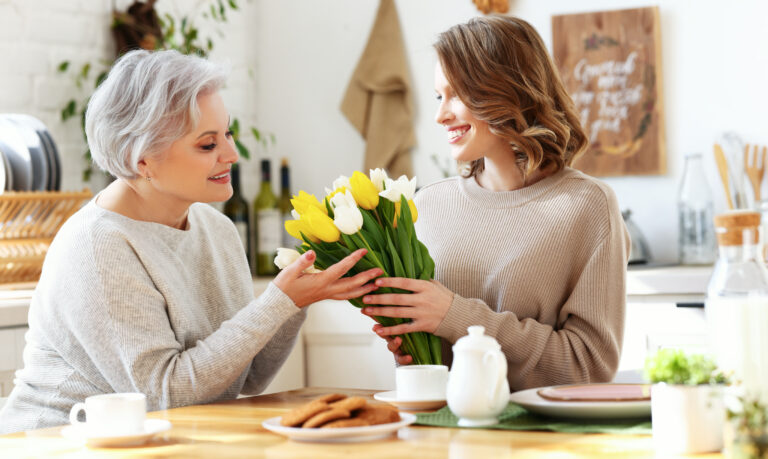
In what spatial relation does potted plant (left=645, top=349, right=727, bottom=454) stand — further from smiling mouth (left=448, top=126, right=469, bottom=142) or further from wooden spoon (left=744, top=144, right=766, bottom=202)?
wooden spoon (left=744, top=144, right=766, bottom=202)

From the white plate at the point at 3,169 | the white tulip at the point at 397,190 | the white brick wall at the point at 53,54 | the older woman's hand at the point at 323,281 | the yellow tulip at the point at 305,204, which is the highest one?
the white brick wall at the point at 53,54

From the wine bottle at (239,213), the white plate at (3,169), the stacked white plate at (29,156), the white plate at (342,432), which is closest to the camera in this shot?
the white plate at (342,432)

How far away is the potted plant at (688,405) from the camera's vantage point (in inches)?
40.1

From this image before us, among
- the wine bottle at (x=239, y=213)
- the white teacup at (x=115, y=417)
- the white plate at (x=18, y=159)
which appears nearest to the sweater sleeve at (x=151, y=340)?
the white teacup at (x=115, y=417)

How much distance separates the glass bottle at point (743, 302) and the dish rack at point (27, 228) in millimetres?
1957

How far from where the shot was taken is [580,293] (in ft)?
5.62

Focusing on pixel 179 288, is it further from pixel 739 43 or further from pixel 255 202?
pixel 739 43

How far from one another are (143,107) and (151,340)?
1.53 ft

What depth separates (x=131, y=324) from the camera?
63.6 inches

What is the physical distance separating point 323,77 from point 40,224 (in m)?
1.57

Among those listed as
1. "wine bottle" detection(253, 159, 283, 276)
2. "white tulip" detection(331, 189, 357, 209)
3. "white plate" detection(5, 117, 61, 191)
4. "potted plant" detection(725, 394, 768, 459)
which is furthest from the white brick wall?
"potted plant" detection(725, 394, 768, 459)

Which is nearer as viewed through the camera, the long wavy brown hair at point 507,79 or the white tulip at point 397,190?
the white tulip at point 397,190

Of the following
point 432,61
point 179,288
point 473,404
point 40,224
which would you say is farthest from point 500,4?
point 473,404

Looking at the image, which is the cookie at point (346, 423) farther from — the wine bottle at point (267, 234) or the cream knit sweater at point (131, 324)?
the wine bottle at point (267, 234)
